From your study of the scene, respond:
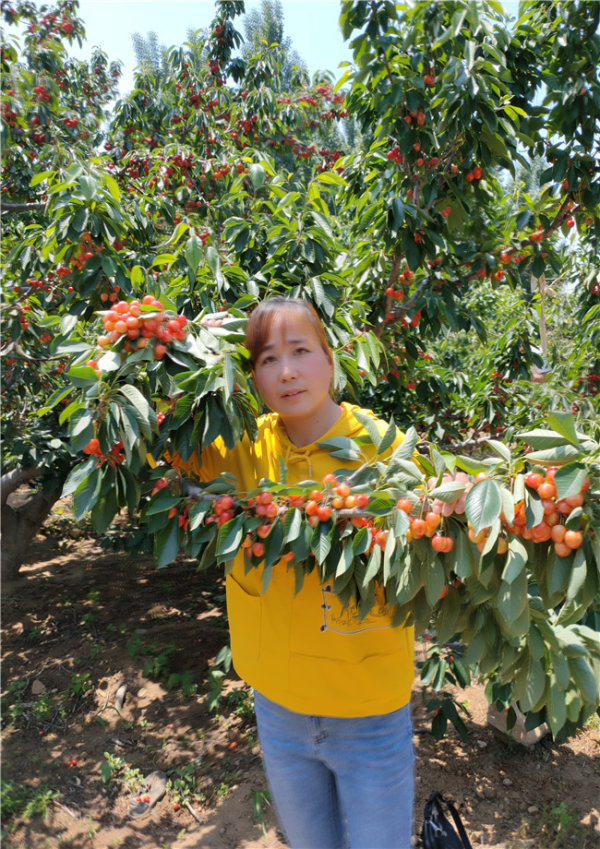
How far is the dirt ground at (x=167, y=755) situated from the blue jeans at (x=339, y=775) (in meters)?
1.43

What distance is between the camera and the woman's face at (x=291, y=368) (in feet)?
4.29

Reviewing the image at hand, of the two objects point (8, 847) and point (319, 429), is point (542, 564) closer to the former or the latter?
point (319, 429)

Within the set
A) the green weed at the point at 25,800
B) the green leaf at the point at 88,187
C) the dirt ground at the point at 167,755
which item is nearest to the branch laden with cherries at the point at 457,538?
the green leaf at the point at 88,187

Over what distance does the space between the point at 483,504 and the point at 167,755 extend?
9.71 ft

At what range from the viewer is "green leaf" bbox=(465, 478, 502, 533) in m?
0.88

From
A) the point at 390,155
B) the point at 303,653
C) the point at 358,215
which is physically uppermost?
the point at 390,155

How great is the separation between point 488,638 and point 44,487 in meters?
3.36

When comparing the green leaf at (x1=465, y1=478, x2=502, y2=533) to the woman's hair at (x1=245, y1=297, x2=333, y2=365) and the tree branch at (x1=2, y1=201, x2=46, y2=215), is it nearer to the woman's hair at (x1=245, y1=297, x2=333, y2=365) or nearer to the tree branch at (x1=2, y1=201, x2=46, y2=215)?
the woman's hair at (x1=245, y1=297, x2=333, y2=365)

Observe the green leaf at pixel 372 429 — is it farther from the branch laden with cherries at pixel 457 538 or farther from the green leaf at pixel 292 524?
the green leaf at pixel 292 524

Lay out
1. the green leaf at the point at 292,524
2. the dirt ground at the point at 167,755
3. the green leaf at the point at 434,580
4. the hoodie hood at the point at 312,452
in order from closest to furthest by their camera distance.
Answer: the green leaf at the point at 434,580 < the green leaf at the point at 292,524 < the hoodie hood at the point at 312,452 < the dirt ground at the point at 167,755

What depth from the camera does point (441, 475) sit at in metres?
1.02

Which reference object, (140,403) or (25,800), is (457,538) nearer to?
(140,403)

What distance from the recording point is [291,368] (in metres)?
1.30

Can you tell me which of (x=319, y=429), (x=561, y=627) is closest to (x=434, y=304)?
(x=319, y=429)
